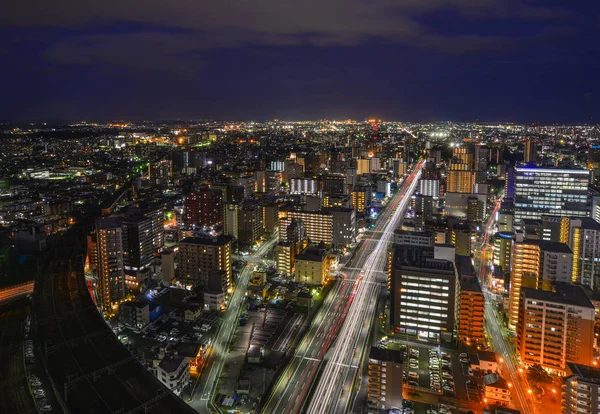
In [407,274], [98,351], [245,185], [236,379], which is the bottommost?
[236,379]

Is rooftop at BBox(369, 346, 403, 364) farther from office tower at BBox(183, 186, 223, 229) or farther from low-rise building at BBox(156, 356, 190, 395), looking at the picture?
office tower at BBox(183, 186, 223, 229)

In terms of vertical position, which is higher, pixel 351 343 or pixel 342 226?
pixel 342 226

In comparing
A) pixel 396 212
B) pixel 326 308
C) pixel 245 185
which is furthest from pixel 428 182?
pixel 326 308

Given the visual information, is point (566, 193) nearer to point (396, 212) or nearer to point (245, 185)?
point (396, 212)

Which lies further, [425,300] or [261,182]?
[261,182]

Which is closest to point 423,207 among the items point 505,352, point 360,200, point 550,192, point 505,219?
point 360,200

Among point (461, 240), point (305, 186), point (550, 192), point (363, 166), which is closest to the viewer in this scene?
point (461, 240)

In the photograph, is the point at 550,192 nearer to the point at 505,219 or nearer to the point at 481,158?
the point at 505,219
